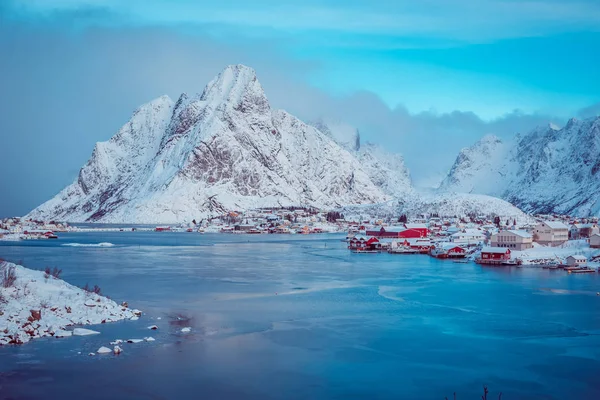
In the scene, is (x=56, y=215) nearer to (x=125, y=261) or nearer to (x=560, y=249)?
(x=125, y=261)

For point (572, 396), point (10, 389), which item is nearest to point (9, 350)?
point (10, 389)

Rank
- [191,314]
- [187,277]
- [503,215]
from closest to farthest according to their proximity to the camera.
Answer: [191,314] < [187,277] < [503,215]

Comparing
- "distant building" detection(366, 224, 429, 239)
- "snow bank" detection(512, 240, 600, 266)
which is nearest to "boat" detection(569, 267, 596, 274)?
"snow bank" detection(512, 240, 600, 266)

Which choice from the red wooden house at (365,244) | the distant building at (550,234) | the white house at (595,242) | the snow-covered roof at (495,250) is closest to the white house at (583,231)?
the distant building at (550,234)

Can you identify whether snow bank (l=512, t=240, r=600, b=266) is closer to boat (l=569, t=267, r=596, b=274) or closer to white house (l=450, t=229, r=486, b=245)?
boat (l=569, t=267, r=596, b=274)

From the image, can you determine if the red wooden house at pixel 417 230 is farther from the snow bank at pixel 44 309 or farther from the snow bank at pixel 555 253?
the snow bank at pixel 44 309
